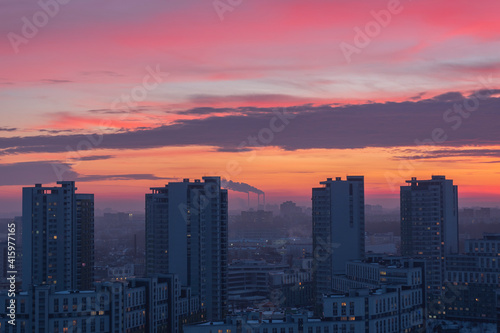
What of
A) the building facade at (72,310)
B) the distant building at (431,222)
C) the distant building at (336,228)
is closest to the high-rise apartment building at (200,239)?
the building facade at (72,310)

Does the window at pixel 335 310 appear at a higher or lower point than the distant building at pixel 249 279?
higher

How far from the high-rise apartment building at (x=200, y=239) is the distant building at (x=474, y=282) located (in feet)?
129

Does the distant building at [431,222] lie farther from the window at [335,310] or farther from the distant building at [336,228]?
the window at [335,310]

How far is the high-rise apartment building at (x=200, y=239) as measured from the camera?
336ft

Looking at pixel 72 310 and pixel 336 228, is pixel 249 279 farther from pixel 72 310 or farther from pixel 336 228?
pixel 72 310

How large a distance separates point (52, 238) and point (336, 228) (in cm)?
4490

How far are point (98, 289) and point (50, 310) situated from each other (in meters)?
5.13

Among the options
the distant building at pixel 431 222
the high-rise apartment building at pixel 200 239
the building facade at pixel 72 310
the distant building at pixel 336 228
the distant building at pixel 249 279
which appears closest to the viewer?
the building facade at pixel 72 310

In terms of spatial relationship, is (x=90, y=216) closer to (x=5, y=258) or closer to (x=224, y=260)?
(x=224, y=260)

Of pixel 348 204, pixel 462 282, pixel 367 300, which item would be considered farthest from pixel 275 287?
pixel 367 300

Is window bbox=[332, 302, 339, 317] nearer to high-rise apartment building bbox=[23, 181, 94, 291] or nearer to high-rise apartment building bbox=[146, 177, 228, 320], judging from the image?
high-rise apartment building bbox=[146, 177, 228, 320]

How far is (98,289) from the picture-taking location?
7694cm

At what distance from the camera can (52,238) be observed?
10544 centimetres

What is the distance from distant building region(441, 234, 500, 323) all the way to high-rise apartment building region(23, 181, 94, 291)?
2275 inches
